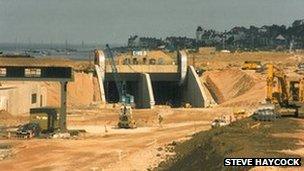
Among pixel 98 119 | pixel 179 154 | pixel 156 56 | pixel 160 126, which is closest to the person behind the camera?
pixel 179 154

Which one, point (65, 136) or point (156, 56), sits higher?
point (156, 56)

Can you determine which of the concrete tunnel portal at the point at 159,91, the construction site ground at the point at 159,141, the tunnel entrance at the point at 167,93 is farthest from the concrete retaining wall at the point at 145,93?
the construction site ground at the point at 159,141

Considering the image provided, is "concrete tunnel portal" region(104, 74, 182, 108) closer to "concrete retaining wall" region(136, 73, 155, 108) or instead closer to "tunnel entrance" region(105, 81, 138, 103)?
"tunnel entrance" region(105, 81, 138, 103)

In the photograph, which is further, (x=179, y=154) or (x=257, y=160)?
(x=179, y=154)

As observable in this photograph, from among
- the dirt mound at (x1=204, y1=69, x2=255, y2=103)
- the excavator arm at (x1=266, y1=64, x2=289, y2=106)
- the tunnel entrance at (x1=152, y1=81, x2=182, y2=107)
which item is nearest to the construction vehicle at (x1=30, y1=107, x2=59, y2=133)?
the excavator arm at (x1=266, y1=64, x2=289, y2=106)

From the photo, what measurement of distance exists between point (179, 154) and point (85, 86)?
155 ft

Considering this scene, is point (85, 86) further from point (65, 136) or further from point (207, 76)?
point (65, 136)

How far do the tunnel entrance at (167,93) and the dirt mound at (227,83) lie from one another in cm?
629

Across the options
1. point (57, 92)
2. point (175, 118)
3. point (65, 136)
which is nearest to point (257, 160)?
point (65, 136)

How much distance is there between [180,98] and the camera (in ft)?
323

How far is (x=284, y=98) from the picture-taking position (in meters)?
54.3

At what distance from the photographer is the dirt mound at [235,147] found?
30.8 metres

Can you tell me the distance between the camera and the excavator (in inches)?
2010

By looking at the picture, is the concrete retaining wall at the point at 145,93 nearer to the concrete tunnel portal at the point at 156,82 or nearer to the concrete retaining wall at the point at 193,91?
the concrete tunnel portal at the point at 156,82
